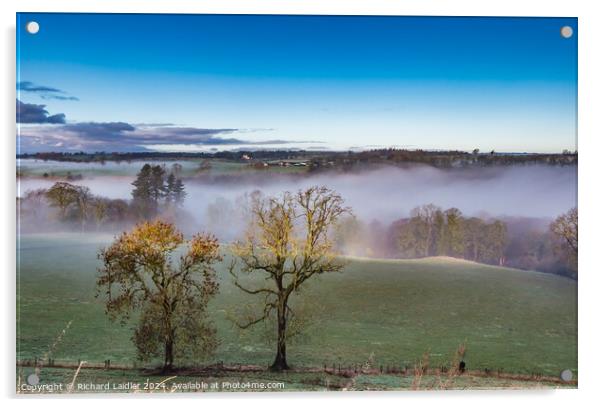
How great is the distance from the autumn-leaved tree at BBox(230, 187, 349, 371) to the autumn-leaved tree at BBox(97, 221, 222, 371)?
30cm

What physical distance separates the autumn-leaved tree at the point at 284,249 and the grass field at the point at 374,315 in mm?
139

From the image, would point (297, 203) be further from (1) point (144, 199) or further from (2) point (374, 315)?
(1) point (144, 199)

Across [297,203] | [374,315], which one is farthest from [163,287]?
[374,315]

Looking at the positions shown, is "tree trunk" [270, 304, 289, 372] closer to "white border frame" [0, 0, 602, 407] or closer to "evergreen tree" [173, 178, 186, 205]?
"white border frame" [0, 0, 602, 407]

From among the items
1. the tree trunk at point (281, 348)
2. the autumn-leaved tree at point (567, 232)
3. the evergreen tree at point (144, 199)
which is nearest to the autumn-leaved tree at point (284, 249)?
the tree trunk at point (281, 348)

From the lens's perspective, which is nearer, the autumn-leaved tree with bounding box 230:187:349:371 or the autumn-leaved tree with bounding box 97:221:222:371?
the autumn-leaved tree with bounding box 97:221:222:371

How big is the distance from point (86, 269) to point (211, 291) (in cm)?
109

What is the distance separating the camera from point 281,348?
573 cm

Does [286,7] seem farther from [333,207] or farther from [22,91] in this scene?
[22,91]

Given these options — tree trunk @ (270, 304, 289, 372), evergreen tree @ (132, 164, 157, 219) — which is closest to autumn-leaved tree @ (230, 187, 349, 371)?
tree trunk @ (270, 304, 289, 372)

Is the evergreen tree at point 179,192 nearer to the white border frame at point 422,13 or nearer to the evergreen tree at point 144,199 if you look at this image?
the evergreen tree at point 144,199

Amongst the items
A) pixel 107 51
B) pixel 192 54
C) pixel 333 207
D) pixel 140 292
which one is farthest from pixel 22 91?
pixel 333 207

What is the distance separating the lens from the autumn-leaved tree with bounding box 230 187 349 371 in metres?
5.77

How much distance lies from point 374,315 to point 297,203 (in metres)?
1.18
